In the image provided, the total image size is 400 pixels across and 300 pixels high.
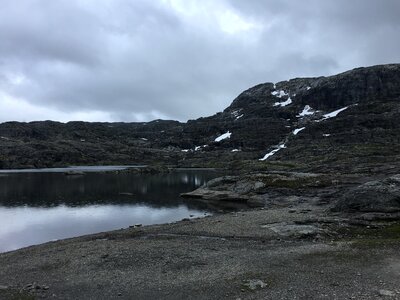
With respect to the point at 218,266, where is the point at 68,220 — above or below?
below

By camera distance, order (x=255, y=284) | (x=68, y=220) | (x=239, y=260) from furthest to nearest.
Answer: (x=68, y=220), (x=239, y=260), (x=255, y=284)

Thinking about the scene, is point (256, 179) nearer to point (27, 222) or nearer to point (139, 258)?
point (27, 222)

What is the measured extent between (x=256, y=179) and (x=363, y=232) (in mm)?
51938

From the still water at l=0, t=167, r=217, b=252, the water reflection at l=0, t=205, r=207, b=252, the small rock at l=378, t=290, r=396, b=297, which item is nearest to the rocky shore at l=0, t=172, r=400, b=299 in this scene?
the small rock at l=378, t=290, r=396, b=297

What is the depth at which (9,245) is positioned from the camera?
4572cm

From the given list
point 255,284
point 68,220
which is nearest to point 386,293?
point 255,284

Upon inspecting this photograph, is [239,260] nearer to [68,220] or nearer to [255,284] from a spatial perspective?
[255,284]

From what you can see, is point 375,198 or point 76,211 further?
point 76,211

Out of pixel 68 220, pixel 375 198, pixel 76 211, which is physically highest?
pixel 375 198

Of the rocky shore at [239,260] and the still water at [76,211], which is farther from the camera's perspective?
the still water at [76,211]

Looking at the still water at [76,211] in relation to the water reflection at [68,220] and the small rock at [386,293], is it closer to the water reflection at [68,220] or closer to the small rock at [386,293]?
the water reflection at [68,220]

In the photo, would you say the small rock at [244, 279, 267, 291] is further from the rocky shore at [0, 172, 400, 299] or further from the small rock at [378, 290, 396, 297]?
the small rock at [378, 290, 396, 297]

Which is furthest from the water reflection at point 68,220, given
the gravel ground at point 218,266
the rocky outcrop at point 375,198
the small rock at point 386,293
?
the small rock at point 386,293

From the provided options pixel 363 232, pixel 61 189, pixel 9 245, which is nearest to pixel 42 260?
pixel 9 245
